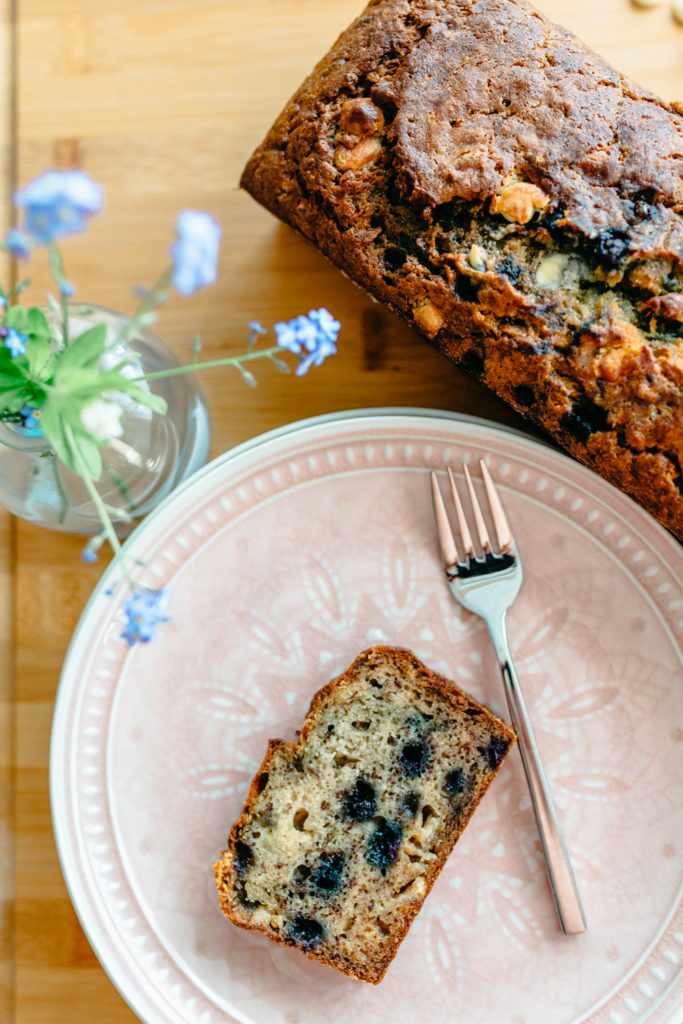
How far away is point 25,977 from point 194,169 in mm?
1660

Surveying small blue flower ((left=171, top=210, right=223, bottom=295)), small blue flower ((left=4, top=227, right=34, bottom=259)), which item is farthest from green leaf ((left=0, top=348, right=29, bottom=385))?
small blue flower ((left=171, top=210, right=223, bottom=295))

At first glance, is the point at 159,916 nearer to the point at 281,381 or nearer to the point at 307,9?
the point at 281,381

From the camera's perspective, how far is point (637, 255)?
127 centimetres

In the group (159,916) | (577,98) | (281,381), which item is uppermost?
(577,98)

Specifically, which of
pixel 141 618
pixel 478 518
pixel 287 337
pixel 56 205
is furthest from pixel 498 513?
pixel 56 205

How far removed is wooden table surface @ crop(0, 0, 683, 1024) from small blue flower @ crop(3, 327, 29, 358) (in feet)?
2.13

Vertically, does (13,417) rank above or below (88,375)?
below

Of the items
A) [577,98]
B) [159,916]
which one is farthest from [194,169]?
[159,916]

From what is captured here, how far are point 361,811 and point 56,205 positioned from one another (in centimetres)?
113

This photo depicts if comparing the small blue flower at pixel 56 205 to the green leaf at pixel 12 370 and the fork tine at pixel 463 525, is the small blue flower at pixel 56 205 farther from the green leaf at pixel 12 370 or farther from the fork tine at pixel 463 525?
the fork tine at pixel 463 525

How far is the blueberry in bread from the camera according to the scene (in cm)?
128

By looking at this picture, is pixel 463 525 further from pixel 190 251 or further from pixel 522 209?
pixel 190 251

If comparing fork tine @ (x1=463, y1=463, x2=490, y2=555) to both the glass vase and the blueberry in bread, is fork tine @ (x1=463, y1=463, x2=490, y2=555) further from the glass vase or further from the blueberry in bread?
the glass vase

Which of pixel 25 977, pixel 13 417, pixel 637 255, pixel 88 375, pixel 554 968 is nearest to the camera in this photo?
pixel 88 375
